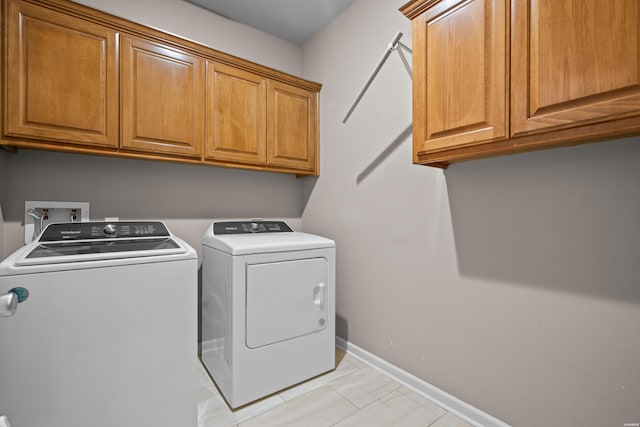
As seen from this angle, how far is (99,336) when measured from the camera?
1.15 m

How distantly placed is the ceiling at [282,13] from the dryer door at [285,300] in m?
1.83

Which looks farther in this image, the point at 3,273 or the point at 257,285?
the point at 257,285

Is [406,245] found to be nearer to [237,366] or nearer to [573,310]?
[573,310]

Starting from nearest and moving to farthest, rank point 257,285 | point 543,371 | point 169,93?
point 543,371 < point 257,285 < point 169,93

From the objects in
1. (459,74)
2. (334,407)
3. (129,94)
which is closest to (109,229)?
(129,94)

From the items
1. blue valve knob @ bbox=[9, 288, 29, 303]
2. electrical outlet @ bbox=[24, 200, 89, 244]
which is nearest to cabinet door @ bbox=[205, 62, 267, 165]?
electrical outlet @ bbox=[24, 200, 89, 244]

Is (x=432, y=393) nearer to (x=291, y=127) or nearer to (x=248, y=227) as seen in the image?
(x=248, y=227)

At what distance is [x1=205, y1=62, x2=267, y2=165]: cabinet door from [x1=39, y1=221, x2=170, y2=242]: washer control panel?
1.85 ft

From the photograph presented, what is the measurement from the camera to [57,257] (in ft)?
3.68

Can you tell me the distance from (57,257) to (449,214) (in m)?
Result: 1.75

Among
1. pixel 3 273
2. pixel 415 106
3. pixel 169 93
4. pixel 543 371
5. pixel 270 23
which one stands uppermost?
pixel 270 23

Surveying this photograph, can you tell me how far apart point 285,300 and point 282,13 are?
2.07 meters

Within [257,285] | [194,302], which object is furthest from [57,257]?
[257,285]

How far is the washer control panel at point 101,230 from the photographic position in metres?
1.50
